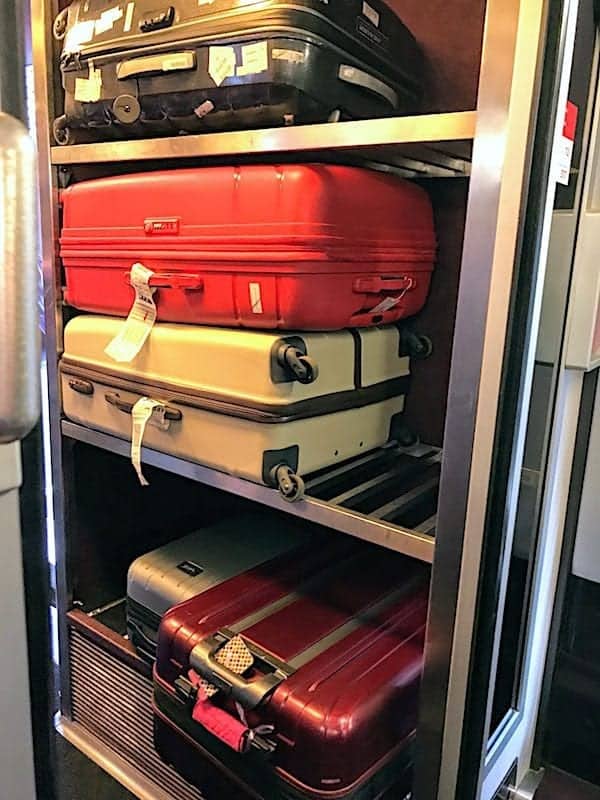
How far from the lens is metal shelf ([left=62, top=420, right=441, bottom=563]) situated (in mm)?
1143

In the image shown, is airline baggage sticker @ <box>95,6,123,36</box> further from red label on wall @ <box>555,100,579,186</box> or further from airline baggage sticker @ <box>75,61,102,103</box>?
red label on wall @ <box>555,100,579,186</box>

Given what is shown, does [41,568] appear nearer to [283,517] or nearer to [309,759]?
[309,759]

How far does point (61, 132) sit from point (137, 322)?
1.57 feet

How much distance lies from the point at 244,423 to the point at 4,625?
29.0 inches

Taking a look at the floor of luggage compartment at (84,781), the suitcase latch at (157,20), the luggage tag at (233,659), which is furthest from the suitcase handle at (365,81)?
the floor of luggage compartment at (84,781)

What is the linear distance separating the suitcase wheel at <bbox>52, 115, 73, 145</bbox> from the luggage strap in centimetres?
106

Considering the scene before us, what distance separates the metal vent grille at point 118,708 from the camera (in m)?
1.61

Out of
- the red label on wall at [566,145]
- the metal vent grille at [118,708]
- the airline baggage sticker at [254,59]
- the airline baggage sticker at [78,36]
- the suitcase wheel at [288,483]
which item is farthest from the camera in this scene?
the metal vent grille at [118,708]

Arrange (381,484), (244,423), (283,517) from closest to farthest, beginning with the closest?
(244,423)
(381,484)
(283,517)

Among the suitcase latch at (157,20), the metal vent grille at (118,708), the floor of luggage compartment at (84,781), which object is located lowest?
the floor of luggage compartment at (84,781)

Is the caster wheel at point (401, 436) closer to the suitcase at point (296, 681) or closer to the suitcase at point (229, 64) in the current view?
the suitcase at point (296, 681)

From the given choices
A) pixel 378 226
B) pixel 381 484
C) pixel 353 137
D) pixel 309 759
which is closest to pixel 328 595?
pixel 381 484

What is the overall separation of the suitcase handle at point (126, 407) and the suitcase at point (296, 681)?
0.36 metres

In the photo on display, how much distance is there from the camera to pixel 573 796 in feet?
5.48
